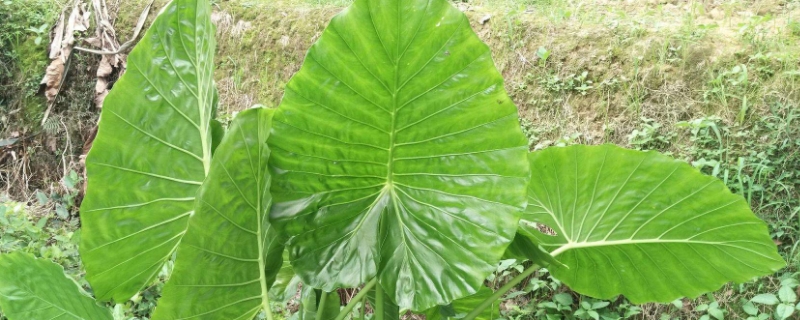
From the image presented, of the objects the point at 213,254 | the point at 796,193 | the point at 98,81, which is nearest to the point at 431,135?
the point at 213,254

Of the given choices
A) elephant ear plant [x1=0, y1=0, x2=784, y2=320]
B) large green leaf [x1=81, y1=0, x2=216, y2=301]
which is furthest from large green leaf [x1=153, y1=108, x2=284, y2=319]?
large green leaf [x1=81, y1=0, x2=216, y2=301]

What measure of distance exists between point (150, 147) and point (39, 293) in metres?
0.26

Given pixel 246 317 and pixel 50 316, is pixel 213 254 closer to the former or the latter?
pixel 246 317

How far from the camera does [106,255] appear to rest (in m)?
0.83

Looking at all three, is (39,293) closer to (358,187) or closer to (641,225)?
(358,187)

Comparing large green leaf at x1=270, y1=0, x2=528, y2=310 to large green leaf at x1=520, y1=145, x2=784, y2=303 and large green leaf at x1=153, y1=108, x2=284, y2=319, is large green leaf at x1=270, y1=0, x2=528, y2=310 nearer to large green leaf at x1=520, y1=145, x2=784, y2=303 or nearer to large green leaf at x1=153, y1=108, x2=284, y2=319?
large green leaf at x1=153, y1=108, x2=284, y2=319

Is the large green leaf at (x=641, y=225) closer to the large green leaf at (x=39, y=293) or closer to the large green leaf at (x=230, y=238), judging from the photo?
the large green leaf at (x=230, y=238)

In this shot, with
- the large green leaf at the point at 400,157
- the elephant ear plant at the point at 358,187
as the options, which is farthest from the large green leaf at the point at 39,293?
the large green leaf at the point at 400,157

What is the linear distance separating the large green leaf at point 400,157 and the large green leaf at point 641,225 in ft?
0.56

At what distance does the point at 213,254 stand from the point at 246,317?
0.55 ft

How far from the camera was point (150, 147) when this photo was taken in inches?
32.6

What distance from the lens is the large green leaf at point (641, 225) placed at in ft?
2.91

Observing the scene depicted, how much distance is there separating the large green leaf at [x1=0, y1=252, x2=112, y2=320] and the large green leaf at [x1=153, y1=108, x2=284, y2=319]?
0.67ft

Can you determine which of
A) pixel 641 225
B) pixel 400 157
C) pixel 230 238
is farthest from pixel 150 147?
pixel 641 225
